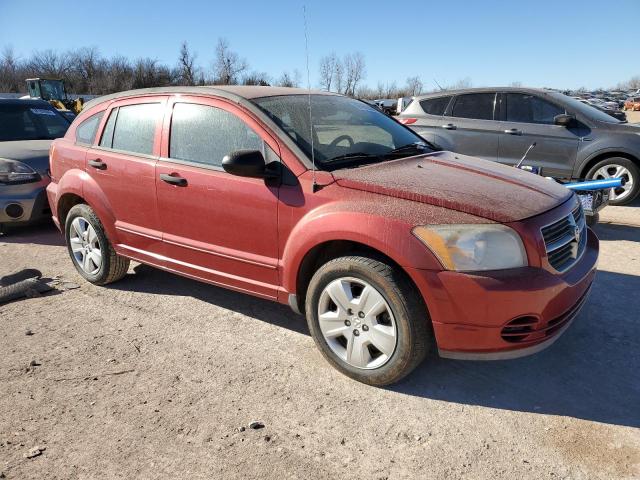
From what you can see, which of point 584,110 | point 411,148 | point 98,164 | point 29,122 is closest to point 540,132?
point 584,110

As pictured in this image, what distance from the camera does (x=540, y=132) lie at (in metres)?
7.17

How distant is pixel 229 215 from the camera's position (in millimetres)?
3326

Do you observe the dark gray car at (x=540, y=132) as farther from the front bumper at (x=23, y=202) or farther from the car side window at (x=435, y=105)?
the front bumper at (x=23, y=202)

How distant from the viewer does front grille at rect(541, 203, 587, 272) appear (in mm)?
2672

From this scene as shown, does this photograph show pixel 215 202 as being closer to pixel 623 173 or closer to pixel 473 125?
pixel 473 125

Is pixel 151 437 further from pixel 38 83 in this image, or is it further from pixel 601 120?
pixel 38 83

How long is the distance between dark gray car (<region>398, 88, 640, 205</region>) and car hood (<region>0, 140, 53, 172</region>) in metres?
5.40

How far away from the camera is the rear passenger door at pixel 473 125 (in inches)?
295

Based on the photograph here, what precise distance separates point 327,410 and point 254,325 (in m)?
1.18

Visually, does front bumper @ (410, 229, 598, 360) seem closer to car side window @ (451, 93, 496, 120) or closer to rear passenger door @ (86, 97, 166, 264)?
rear passenger door @ (86, 97, 166, 264)

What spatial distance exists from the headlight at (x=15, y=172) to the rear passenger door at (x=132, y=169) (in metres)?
2.34

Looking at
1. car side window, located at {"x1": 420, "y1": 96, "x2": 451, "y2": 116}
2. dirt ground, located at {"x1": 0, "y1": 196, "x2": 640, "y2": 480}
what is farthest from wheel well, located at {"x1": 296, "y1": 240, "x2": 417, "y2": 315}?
car side window, located at {"x1": 420, "y1": 96, "x2": 451, "y2": 116}

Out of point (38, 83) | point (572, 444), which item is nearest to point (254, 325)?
point (572, 444)

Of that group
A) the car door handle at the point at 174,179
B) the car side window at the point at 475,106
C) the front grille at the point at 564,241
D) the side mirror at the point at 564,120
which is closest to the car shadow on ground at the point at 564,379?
the front grille at the point at 564,241
